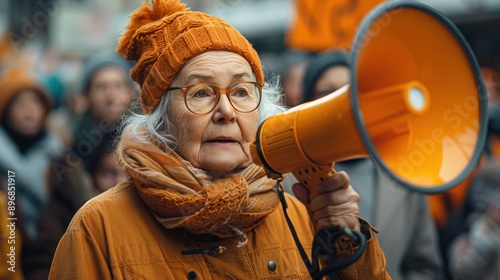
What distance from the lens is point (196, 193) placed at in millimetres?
2457

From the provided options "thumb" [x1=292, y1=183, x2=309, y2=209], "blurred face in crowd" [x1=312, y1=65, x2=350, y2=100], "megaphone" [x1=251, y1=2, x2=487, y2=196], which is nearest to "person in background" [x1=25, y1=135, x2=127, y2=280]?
"blurred face in crowd" [x1=312, y1=65, x2=350, y2=100]

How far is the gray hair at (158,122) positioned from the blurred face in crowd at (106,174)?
1.72 m

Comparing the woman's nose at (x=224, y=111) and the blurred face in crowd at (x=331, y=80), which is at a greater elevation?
the woman's nose at (x=224, y=111)

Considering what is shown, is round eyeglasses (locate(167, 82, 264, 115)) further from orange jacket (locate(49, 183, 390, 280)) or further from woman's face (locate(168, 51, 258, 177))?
orange jacket (locate(49, 183, 390, 280))

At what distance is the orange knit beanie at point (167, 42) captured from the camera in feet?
8.54

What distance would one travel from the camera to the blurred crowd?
390 cm

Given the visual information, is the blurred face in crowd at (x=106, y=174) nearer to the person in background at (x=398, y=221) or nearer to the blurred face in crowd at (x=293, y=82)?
the person in background at (x=398, y=221)

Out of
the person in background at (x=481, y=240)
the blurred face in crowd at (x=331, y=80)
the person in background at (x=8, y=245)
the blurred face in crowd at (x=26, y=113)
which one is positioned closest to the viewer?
the person in background at (x=8, y=245)

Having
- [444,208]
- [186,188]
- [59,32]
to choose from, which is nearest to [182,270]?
[186,188]

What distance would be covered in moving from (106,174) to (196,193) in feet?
7.11

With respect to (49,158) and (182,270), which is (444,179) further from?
(49,158)

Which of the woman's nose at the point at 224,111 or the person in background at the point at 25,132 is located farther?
the person in background at the point at 25,132

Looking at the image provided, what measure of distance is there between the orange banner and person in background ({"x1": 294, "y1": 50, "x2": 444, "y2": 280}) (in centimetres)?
168

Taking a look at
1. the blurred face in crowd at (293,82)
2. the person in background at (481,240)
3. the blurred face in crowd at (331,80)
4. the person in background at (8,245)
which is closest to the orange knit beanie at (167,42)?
the person in background at (8,245)
